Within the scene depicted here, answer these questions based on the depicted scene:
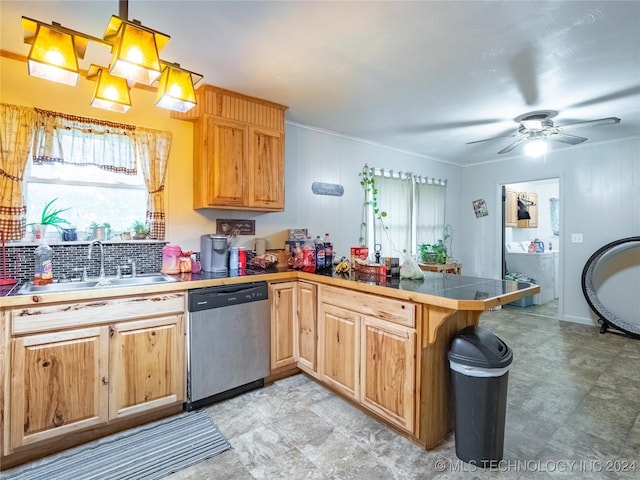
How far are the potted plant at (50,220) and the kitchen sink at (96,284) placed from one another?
40 centimetres

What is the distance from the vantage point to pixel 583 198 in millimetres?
4434

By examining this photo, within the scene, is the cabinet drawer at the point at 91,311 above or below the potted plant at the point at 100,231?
below

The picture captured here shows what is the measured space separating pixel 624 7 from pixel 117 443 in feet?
12.4

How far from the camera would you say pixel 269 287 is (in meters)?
2.68

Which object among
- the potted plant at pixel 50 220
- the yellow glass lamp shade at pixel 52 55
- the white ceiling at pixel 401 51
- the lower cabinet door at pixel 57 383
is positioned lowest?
the lower cabinet door at pixel 57 383

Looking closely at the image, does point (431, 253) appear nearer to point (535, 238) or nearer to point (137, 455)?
point (535, 238)

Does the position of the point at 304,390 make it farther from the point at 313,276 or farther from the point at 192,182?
the point at 192,182

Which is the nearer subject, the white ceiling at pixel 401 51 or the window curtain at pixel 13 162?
the white ceiling at pixel 401 51

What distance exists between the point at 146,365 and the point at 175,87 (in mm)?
1725

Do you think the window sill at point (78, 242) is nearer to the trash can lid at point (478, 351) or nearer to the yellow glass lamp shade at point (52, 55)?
the yellow glass lamp shade at point (52, 55)

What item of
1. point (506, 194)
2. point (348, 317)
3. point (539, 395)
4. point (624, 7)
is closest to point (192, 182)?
point (348, 317)

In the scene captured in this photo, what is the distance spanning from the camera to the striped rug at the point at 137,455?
1735 mm

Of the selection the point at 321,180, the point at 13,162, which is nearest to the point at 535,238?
the point at 321,180

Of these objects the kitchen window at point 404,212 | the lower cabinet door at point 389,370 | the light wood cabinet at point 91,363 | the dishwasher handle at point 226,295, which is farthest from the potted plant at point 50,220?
the kitchen window at point 404,212
